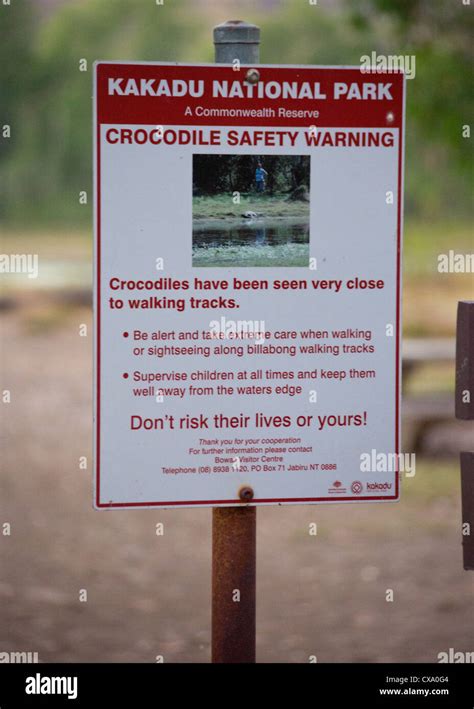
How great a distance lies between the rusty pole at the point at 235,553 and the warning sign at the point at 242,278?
0.06 meters

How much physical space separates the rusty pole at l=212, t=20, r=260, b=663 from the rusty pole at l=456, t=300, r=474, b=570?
0.50 meters

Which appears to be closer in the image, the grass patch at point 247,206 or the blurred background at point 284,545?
the grass patch at point 247,206

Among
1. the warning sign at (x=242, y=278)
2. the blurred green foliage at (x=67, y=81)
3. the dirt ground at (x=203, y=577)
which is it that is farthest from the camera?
the blurred green foliage at (x=67, y=81)

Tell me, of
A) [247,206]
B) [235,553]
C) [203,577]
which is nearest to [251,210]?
[247,206]

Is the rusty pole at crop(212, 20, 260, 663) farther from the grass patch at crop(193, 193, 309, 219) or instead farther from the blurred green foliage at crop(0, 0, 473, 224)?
the blurred green foliage at crop(0, 0, 473, 224)

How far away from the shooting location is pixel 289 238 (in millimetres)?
3180

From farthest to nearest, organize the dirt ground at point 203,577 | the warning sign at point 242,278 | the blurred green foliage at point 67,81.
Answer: the blurred green foliage at point 67,81 → the dirt ground at point 203,577 → the warning sign at point 242,278

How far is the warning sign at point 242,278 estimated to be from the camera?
3.12 meters

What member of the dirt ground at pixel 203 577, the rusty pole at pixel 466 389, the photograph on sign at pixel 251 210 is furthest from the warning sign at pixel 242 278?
the dirt ground at pixel 203 577

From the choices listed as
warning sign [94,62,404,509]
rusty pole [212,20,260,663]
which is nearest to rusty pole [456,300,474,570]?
warning sign [94,62,404,509]

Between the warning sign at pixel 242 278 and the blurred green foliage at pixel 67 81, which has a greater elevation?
the blurred green foliage at pixel 67 81

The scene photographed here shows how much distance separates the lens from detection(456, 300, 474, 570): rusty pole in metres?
3.13

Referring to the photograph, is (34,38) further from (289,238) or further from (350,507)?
(289,238)

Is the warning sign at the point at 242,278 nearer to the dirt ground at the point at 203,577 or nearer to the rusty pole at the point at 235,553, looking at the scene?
the rusty pole at the point at 235,553
